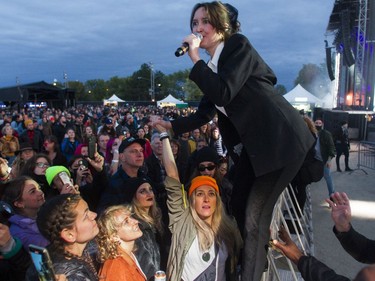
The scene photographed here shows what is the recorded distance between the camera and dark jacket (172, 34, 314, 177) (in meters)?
1.78

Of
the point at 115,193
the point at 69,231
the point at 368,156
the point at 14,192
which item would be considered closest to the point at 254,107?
the point at 69,231

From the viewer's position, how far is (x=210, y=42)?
1996 millimetres

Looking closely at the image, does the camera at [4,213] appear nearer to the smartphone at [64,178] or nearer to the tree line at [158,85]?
the smartphone at [64,178]

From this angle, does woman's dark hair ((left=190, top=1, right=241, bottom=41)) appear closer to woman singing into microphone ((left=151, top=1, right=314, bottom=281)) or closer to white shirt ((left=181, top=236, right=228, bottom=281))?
woman singing into microphone ((left=151, top=1, right=314, bottom=281))

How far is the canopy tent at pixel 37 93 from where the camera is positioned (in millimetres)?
19016

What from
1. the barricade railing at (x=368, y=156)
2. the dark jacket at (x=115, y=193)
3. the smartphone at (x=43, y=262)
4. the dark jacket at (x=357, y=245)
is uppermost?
the smartphone at (x=43, y=262)

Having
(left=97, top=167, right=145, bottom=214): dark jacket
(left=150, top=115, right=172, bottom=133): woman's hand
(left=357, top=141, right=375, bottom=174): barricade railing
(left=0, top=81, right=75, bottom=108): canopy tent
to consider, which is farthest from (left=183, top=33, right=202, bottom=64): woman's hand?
(left=0, top=81, right=75, bottom=108): canopy tent

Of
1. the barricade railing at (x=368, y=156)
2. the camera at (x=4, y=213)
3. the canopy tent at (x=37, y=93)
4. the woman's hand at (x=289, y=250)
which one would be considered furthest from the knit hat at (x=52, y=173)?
the canopy tent at (x=37, y=93)

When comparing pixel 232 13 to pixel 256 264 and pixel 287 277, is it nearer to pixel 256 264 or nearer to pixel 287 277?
pixel 256 264

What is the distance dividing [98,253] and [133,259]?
0.24 metres

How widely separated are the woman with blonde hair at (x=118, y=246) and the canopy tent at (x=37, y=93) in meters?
18.1

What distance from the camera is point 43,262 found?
1.41 metres

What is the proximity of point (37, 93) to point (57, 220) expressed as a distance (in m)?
21.5

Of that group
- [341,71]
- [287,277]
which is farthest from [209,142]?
[341,71]
